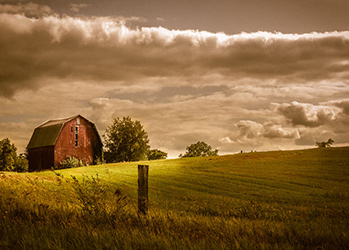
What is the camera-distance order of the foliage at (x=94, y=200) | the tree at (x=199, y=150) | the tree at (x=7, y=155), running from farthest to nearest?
the tree at (x=199, y=150), the tree at (x=7, y=155), the foliage at (x=94, y=200)

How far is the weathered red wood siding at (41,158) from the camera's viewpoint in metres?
65.4

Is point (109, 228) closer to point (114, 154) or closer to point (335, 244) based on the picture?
point (335, 244)

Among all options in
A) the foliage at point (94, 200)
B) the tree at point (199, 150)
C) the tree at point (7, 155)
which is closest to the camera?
the foliage at point (94, 200)

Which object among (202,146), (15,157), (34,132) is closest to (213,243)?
(15,157)

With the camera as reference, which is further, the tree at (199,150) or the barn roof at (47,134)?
the tree at (199,150)

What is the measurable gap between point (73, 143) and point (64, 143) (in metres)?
1.82

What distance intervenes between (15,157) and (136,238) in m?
69.5

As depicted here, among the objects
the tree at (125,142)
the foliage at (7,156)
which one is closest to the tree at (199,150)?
the tree at (125,142)

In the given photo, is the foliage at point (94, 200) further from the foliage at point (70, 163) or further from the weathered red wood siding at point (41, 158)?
the weathered red wood siding at point (41, 158)

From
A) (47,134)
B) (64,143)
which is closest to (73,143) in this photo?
(64,143)

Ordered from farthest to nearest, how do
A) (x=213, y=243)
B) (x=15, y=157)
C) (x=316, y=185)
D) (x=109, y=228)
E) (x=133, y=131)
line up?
1. (x=133, y=131)
2. (x=15, y=157)
3. (x=316, y=185)
4. (x=109, y=228)
5. (x=213, y=243)

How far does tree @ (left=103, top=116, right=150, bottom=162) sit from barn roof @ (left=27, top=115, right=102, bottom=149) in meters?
12.0

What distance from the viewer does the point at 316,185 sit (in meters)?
29.5

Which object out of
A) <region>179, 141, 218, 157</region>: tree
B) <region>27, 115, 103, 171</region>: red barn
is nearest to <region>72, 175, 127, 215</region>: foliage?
<region>27, 115, 103, 171</region>: red barn
